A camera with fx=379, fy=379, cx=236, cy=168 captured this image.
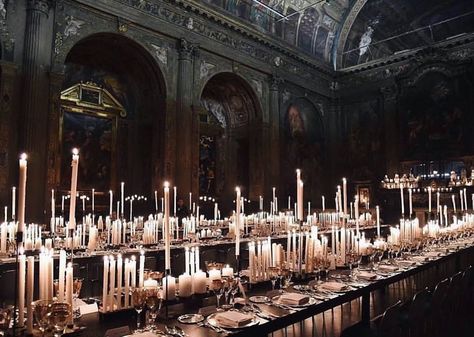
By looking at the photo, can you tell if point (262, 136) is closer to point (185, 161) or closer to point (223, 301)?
point (185, 161)

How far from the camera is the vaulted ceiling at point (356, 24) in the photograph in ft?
58.7

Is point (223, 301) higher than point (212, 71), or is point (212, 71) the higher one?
point (212, 71)

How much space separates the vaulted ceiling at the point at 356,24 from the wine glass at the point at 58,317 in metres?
15.8

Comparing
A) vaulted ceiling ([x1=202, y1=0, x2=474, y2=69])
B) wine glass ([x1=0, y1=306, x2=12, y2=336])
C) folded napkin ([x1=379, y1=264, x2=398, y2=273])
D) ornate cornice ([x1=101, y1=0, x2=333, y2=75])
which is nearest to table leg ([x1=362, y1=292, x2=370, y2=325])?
folded napkin ([x1=379, y1=264, x2=398, y2=273])

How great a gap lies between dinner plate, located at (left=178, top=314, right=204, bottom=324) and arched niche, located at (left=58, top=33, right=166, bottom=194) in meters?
10.9

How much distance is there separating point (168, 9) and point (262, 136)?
271 inches

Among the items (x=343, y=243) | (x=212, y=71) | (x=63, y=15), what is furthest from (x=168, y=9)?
(x=343, y=243)

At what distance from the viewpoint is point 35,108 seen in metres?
10.4

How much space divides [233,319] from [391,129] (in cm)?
1971

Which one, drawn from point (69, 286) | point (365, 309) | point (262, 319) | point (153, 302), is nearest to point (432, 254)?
point (365, 309)

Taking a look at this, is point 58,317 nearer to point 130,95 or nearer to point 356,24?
point 130,95

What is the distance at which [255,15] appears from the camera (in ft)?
56.1

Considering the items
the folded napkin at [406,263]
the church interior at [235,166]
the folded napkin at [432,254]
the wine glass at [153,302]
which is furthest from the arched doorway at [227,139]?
the wine glass at [153,302]

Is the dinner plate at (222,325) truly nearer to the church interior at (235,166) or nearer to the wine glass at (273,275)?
the church interior at (235,166)
